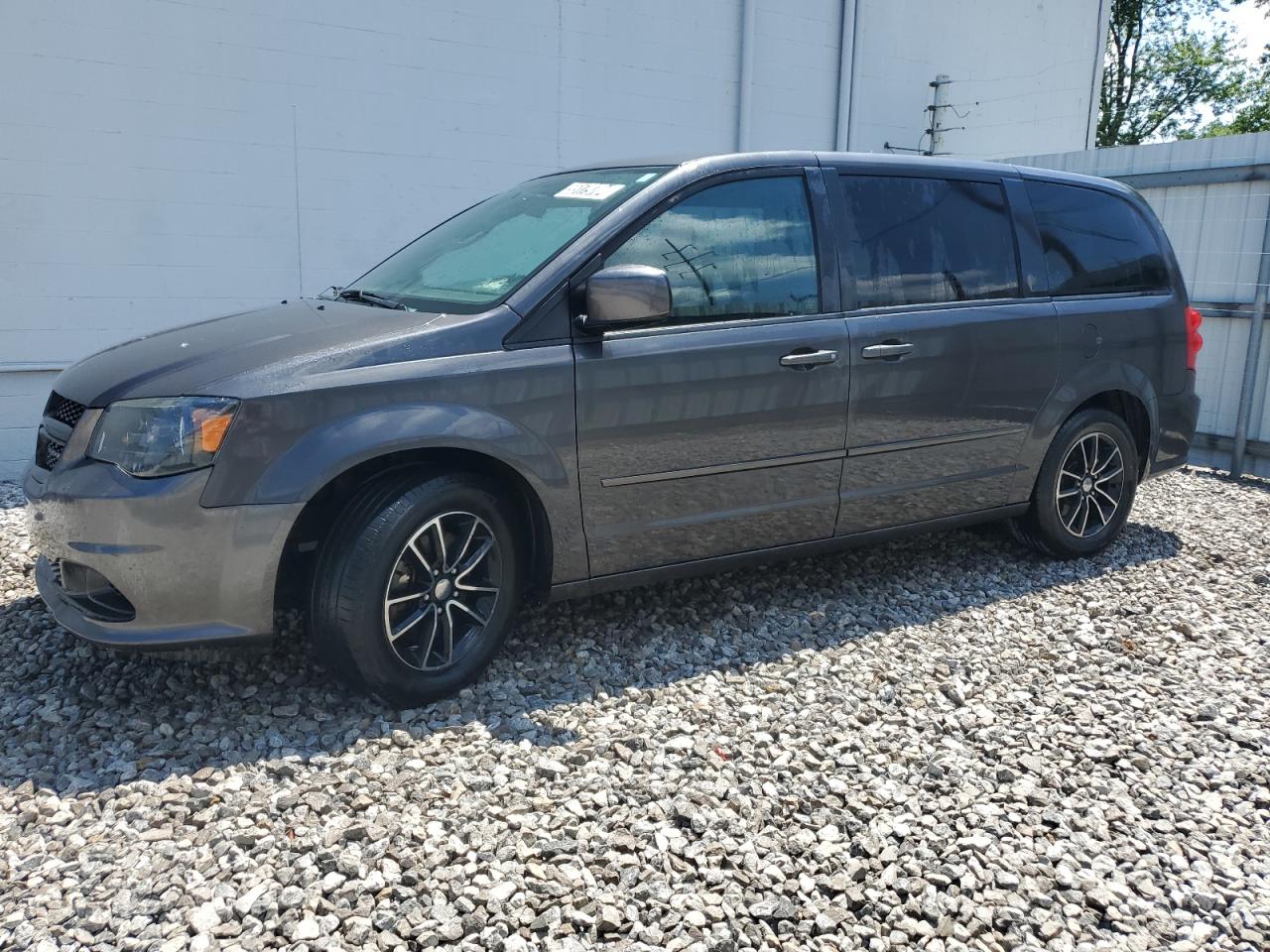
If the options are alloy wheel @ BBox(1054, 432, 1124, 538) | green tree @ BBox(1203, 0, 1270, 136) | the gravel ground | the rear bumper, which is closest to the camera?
the gravel ground

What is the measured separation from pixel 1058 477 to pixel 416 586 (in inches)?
128

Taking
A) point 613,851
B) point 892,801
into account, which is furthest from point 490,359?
point 892,801

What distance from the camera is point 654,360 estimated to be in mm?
3715

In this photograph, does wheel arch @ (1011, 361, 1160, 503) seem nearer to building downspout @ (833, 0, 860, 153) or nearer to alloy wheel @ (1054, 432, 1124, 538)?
alloy wheel @ (1054, 432, 1124, 538)

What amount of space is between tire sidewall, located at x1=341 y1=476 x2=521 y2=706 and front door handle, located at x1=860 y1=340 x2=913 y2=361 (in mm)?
1660

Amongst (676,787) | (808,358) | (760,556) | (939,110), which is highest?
(939,110)

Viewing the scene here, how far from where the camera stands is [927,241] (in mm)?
4492

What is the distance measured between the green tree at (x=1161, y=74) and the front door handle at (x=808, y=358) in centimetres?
3464

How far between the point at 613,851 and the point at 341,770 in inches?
35.4

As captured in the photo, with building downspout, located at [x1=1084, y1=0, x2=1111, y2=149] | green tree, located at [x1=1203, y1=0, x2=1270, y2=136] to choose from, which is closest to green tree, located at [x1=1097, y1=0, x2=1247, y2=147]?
green tree, located at [x1=1203, y1=0, x2=1270, y2=136]

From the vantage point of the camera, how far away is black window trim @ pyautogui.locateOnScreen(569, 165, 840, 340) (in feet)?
11.9

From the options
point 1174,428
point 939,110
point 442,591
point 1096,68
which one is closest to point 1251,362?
point 1174,428

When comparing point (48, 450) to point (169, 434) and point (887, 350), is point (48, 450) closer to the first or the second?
point (169, 434)

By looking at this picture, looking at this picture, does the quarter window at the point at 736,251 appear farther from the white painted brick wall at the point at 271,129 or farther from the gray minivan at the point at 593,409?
the white painted brick wall at the point at 271,129
